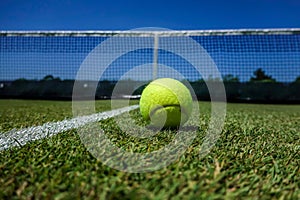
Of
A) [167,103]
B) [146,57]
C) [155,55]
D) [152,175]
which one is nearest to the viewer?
[152,175]

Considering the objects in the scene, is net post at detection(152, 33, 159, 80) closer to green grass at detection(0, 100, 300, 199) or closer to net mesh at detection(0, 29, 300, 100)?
net mesh at detection(0, 29, 300, 100)

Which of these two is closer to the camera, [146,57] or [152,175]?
[152,175]

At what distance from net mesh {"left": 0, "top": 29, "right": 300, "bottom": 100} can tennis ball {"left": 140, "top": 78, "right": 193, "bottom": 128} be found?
22.4ft

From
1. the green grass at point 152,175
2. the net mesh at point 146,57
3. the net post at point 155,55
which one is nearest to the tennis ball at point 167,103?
the green grass at point 152,175

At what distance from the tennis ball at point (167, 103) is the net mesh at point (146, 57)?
6.83 meters

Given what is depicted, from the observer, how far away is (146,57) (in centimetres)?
1030

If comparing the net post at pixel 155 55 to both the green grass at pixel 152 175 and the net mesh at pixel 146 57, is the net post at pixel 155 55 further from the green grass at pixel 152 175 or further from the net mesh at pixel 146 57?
the green grass at pixel 152 175

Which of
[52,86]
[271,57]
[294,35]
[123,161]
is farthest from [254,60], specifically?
[123,161]

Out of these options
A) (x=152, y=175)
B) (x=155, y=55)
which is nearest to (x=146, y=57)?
(x=155, y=55)

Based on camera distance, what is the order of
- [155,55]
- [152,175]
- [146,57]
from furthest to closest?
[146,57]
[155,55]
[152,175]

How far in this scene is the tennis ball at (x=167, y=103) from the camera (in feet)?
8.87

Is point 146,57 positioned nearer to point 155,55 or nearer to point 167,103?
point 155,55

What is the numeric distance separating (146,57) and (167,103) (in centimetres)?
774

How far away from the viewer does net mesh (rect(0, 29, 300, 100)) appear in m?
9.98
